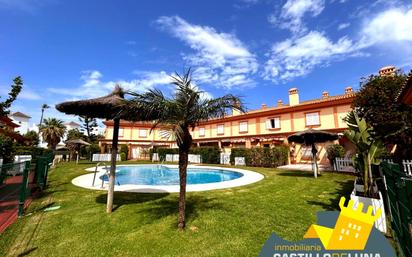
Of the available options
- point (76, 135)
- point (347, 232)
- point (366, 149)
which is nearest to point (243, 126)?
point (366, 149)

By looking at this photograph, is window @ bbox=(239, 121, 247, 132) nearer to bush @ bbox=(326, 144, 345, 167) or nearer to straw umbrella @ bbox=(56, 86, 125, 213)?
bush @ bbox=(326, 144, 345, 167)

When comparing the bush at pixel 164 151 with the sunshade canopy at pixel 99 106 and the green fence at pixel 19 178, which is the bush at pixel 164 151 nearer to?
the green fence at pixel 19 178

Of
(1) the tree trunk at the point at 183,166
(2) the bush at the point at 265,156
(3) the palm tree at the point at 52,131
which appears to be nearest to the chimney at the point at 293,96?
(2) the bush at the point at 265,156

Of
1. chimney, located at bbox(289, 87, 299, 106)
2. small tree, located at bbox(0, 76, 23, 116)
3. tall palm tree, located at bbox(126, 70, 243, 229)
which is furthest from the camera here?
chimney, located at bbox(289, 87, 299, 106)

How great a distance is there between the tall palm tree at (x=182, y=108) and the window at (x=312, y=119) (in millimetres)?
22810

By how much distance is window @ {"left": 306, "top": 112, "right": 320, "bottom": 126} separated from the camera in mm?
24891

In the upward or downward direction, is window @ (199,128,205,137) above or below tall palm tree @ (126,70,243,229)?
above

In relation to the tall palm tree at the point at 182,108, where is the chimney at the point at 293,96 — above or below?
above

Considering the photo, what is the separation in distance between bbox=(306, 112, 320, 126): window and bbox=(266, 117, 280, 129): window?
3811 mm

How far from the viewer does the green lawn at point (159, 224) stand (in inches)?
174

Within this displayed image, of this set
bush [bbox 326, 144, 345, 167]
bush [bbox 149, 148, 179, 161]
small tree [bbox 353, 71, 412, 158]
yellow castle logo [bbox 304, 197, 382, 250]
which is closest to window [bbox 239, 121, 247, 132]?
bush [bbox 149, 148, 179, 161]

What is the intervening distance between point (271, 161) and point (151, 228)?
61.4ft

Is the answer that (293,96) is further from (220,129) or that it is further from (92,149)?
(92,149)

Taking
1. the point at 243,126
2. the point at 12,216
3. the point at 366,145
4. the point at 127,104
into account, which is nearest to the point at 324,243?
the point at 366,145
